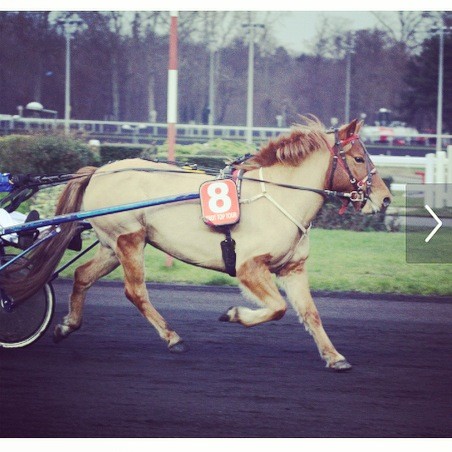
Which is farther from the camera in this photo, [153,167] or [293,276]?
[153,167]

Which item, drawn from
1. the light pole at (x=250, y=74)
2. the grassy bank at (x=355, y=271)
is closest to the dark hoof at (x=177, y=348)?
the grassy bank at (x=355, y=271)

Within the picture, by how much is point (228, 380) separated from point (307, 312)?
639 mm

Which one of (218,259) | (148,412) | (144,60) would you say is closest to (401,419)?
(148,412)

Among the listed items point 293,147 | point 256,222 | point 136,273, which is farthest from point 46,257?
point 293,147

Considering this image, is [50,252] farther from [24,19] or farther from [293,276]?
[24,19]

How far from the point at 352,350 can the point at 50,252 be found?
1.99 m

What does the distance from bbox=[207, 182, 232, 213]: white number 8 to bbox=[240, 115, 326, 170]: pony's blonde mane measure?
35 cm

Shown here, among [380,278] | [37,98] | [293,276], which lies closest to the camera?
[293,276]

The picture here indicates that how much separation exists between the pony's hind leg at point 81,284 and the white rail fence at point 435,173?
742 cm

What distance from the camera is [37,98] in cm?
2153

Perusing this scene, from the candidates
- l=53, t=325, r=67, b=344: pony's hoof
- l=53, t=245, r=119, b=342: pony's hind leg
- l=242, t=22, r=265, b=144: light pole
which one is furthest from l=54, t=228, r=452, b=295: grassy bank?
l=242, t=22, r=265, b=144: light pole

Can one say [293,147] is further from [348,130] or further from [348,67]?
[348,67]

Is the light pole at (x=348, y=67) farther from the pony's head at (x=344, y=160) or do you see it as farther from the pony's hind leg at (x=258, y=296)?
the pony's hind leg at (x=258, y=296)

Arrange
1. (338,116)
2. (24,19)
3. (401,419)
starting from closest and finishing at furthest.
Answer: (401,419)
(24,19)
(338,116)
